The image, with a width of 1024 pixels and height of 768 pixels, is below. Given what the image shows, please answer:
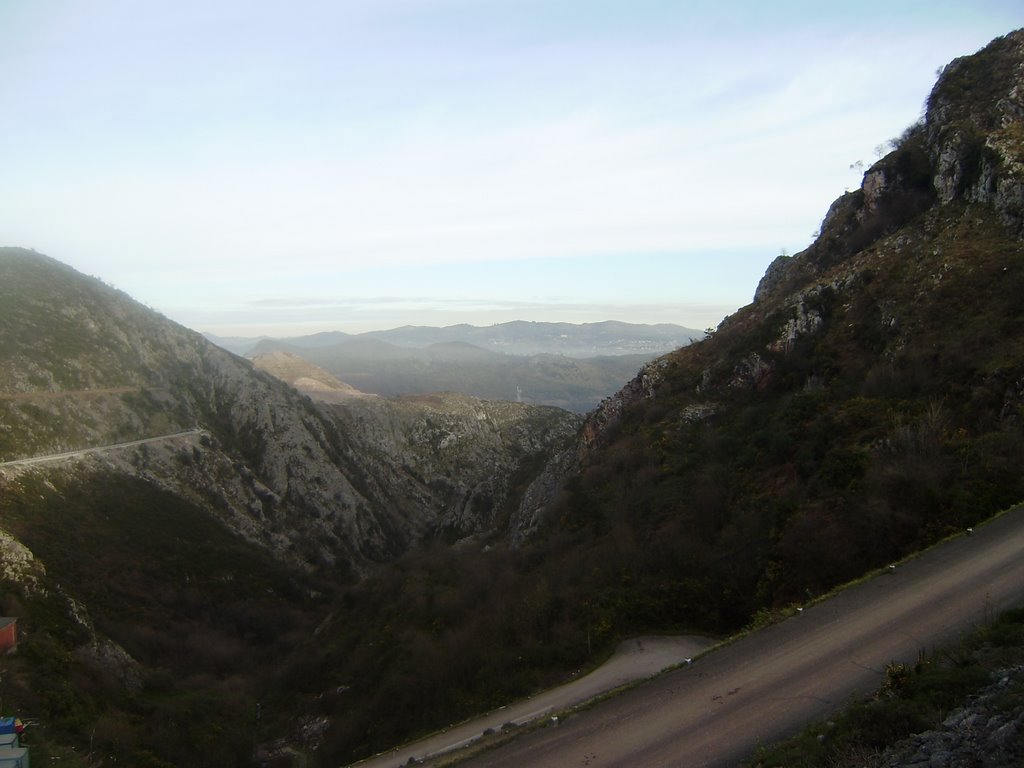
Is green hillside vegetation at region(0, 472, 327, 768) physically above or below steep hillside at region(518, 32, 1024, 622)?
below

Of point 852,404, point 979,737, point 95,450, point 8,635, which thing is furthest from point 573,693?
point 95,450

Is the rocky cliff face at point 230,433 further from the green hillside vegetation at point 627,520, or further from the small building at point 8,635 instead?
the small building at point 8,635

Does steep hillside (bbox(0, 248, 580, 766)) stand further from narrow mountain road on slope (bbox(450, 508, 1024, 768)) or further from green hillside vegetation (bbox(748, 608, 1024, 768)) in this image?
green hillside vegetation (bbox(748, 608, 1024, 768))

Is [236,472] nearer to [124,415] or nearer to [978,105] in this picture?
[124,415]

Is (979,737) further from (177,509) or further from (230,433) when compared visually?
(230,433)

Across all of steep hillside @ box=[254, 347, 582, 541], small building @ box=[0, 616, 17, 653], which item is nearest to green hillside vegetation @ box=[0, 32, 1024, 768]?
small building @ box=[0, 616, 17, 653]

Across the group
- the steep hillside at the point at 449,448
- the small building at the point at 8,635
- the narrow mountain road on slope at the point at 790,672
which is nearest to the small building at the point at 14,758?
the small building at the point at 8,635
